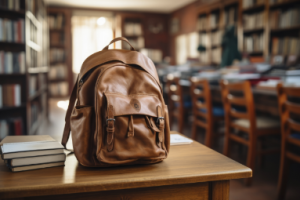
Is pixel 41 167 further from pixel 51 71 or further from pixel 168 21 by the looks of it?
pixel 168 21

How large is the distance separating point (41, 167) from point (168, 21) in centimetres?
887

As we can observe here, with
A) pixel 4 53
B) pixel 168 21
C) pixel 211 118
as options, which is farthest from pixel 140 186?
pixel 168 21

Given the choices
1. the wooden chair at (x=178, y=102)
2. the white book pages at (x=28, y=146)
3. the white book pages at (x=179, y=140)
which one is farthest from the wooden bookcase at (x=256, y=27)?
the white book pages at (x=28, y=146)

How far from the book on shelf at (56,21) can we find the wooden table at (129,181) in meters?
7.97

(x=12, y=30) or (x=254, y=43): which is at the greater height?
(x=254, y=43)

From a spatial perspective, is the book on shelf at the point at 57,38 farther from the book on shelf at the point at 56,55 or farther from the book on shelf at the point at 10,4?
the book on shelf at the point at 10,4

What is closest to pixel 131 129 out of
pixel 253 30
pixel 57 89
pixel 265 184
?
pixel 265 184

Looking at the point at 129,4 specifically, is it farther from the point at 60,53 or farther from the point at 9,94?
the point at 9,94

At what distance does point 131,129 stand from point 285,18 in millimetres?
4114

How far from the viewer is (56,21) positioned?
8062mm

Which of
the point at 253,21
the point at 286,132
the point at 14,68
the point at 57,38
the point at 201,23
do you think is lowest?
the point at 286,132

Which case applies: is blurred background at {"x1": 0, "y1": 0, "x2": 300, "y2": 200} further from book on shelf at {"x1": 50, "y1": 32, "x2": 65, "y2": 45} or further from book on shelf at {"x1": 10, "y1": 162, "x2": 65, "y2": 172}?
book on shelf at {"x1": 10, "y1": 162, "x2": 65, "y2": 172}

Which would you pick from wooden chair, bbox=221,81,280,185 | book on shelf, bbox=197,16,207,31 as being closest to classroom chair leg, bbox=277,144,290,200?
wooden chair, bbox=221,81,280,185

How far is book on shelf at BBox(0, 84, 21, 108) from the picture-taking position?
9.48 feet
